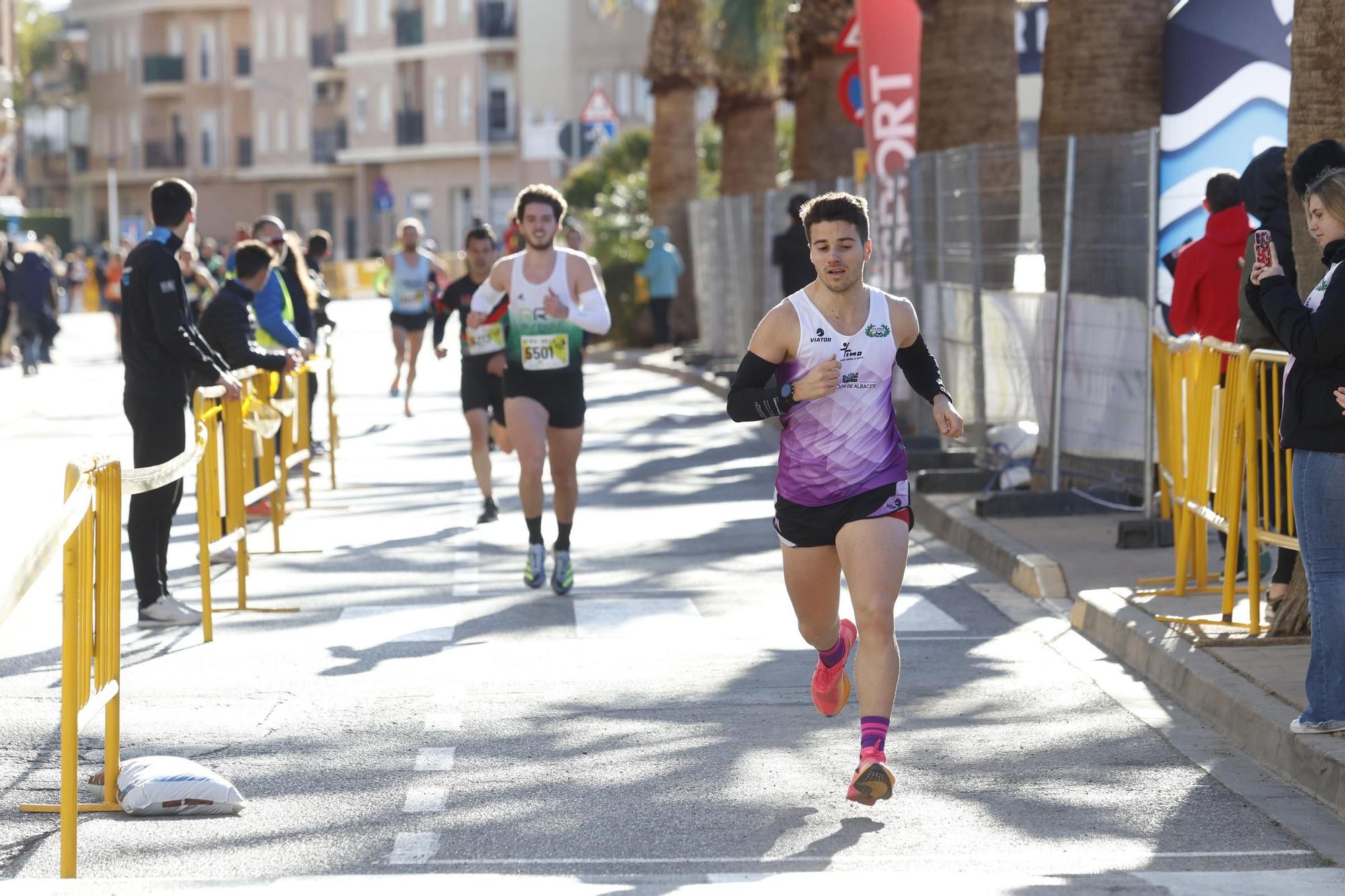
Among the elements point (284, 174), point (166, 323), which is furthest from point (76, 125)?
point (166, 323)

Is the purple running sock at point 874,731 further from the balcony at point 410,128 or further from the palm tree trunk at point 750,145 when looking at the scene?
the balcony at point 410,128

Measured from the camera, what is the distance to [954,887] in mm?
5504

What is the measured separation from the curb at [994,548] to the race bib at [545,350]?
1.99 metres

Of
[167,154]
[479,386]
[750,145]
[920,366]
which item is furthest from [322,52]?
[920,366]

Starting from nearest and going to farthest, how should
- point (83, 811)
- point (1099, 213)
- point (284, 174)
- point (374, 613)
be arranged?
1. point (83, 811)
2. point (374, 613)
3. point (1099, 213)
4. point (284, 174)

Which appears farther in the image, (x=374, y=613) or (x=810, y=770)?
(x=374, y=613)

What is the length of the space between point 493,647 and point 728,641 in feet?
3.50

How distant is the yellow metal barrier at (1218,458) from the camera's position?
28.7 feet

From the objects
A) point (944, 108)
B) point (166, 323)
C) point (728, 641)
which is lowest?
point (728, 641)

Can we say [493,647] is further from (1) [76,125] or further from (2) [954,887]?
(1) [76,125]

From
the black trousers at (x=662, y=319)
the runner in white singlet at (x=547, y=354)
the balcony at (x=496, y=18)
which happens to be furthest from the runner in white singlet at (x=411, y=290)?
the balcony at (x=496, y=18)

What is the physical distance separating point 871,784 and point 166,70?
9484cm

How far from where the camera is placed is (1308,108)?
883 centimetres

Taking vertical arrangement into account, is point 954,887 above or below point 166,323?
below
